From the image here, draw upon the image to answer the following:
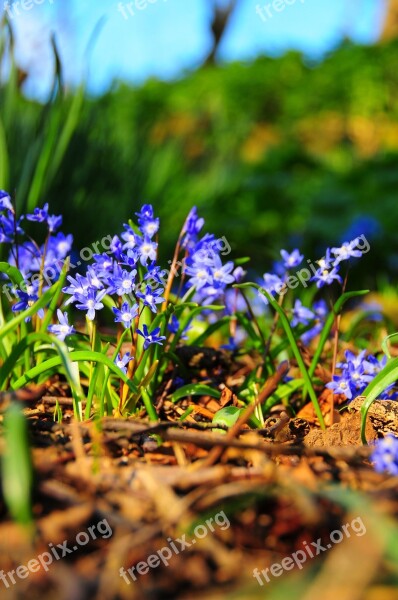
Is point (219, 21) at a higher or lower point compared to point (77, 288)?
higher

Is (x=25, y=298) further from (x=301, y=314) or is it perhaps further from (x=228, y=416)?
(x=301, y=314)

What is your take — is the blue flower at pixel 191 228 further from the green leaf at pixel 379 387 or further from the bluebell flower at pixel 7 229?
the green leaf at pixel 379 387

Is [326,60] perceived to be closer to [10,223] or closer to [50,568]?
[10,223]

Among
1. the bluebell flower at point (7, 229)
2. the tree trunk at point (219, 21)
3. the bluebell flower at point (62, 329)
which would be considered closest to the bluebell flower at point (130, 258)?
the bluebell flower at point (62, 329)

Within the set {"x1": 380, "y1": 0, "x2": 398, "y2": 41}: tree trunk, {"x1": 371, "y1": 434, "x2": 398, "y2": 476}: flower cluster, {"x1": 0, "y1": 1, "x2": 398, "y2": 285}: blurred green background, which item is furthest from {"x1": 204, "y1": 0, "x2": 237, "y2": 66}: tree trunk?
{"x1": 371, "y1": 434, "x2": 398, "y2": 476}: flower cluster

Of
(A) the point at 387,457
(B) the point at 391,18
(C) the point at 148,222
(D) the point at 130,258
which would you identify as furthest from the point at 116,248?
(B) the point at 391,18
